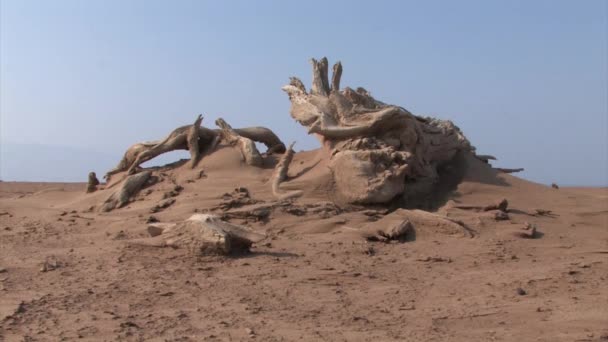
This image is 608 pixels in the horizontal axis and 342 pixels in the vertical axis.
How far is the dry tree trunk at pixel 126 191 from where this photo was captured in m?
9.05

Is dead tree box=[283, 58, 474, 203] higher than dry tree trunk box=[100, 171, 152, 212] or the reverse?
higher

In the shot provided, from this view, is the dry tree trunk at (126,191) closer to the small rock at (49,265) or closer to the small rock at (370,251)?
the small rock at (49,265)

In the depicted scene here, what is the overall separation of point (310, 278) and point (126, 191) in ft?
16.0

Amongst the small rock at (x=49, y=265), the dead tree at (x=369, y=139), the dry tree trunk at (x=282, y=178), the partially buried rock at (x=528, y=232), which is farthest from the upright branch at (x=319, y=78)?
the small rock at (x=49, y=265)

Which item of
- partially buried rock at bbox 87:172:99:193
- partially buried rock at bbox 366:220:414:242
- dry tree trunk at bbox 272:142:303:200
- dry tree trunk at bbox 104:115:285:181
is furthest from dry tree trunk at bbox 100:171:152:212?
partially buried rock at bbox 366:220:414:242

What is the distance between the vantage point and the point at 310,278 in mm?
5258

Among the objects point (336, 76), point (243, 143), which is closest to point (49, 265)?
point (243, 143)

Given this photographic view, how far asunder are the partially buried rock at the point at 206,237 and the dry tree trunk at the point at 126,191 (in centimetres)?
288

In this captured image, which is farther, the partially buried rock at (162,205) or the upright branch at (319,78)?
the upright branch at (319,78)

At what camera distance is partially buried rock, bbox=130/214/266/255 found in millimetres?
5863

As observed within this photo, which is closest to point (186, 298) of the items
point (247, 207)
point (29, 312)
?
point (29, 312)

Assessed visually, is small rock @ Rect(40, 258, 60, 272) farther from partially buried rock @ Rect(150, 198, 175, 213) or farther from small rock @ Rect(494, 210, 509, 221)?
small rock @ Rect(494, 210, 509, 221)

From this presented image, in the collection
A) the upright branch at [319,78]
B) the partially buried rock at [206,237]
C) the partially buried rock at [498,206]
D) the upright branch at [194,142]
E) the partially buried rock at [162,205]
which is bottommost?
the partially buried rock at [206,237]

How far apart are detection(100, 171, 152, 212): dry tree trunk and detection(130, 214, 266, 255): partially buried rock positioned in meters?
2.88
